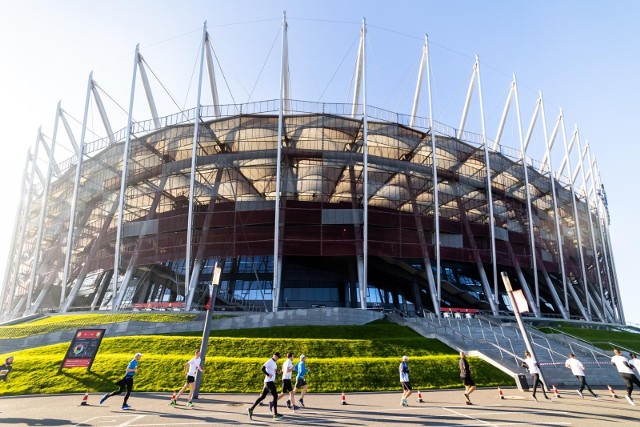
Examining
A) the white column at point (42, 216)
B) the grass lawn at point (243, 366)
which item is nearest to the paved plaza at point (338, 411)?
the grass lawn at point (243, 366)

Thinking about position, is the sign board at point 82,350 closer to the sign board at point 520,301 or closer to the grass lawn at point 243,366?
the grass lawn at point 243,366

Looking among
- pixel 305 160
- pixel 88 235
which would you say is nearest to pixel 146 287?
pixel 88 235

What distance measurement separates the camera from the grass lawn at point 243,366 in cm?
1653

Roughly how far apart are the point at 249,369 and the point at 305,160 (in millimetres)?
32441

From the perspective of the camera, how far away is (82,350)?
18281mm

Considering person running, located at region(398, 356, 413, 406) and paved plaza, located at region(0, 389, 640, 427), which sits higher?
person running, located at region(398, 356, 413, 406)

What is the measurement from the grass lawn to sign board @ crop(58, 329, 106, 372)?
349 mm

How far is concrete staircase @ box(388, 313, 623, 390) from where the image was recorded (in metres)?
19.0

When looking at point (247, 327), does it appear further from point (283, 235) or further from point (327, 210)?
point (327, 210)

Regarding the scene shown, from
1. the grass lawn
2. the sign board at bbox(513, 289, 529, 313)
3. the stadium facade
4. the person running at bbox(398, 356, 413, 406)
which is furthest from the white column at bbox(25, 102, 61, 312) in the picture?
the sign board at bbox(513, 289, 529, 313)

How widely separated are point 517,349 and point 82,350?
2228 cm

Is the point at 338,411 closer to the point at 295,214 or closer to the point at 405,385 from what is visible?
the point at 405,385

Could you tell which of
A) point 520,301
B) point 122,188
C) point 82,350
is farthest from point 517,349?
point 122,188

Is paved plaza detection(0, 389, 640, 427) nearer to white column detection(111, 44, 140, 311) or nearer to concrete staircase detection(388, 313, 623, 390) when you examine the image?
concrete staircase detection(388, 313, 623, 390)
